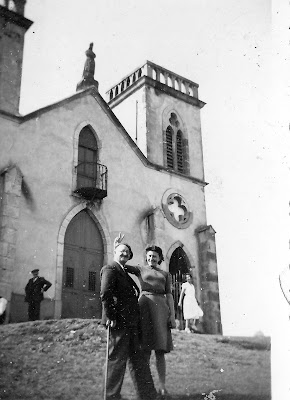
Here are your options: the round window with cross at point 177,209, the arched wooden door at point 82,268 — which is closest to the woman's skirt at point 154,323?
the arched wooden door at point 82,268

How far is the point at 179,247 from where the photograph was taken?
7793 millimetres

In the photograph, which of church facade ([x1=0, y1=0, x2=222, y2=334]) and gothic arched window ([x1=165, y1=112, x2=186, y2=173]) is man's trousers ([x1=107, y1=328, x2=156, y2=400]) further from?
gothic arched window ([x1=165, y1=112, x2=186, y2=173])

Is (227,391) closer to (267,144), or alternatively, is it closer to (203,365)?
(203,365)

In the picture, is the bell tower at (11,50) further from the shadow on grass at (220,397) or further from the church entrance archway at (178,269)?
the shadow on grass at (220,397)

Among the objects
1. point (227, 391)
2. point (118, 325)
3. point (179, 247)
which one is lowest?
point (227, 391)

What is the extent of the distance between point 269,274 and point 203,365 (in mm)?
1384

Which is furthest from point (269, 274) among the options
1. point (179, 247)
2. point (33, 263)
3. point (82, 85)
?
point (82, 85)

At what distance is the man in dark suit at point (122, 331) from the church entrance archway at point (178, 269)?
6.97 feet

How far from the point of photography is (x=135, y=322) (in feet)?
14.7

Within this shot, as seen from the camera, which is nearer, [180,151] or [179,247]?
[179,247]

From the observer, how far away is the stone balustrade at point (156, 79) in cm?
782

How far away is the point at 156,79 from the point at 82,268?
141 inches

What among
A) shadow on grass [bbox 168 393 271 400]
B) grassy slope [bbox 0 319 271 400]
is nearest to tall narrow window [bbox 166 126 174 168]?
grassy slope [bbox 0 319 271 400]

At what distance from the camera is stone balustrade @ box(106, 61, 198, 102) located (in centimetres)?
782
